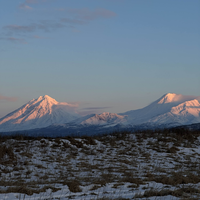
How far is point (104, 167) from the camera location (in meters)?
17.6

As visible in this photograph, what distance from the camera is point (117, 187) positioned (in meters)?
12.2

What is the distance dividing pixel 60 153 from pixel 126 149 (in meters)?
5.52

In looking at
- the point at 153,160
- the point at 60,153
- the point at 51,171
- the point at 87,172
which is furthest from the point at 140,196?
the point at 60,153

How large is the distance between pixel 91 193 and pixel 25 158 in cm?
877

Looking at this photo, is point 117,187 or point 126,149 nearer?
point 117,187

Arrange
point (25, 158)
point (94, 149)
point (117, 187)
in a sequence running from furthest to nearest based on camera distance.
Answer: point (94, 149)
point (25, 158)
point (117, 187)

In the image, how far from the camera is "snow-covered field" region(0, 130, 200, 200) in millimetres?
11164

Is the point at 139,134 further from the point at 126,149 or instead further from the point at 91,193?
the point at 91,193

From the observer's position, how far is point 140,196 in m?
10.5

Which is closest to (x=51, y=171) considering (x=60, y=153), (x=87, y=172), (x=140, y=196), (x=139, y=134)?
(x=87, y=172)

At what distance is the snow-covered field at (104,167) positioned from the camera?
36.6 feet

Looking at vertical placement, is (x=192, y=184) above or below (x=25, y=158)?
below

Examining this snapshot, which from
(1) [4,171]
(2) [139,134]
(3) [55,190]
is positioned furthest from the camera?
(2) [139,134]

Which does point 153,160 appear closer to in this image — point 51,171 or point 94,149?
point 94,149
